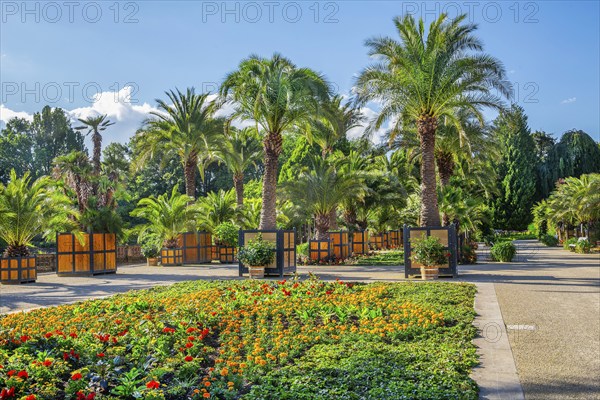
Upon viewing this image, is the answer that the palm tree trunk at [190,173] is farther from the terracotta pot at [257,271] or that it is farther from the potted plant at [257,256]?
the terracotta pot at [257,271]

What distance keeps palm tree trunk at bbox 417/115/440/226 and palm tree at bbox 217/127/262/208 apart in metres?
14.7

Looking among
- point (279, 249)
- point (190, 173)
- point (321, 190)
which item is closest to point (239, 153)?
point (190, 173)

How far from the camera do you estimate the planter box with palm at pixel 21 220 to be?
19.7m

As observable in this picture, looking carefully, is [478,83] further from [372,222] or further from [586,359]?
[372,222]

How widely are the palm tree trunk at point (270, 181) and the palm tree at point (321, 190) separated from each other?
6493 millimetres

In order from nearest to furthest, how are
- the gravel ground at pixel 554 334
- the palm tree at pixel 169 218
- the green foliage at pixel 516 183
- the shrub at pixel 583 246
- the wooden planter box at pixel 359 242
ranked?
the gravel ground at pixel 554 334 < the palm tree at pixel 169 218 < the shrub at pixel 583 246 < the wooden planter box at pixel 359 242 < the green foliage at pixel 516 183

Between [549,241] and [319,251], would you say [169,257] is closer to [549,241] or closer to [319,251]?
[319,251]

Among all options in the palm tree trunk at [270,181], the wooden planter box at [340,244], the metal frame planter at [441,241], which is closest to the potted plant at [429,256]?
the metal frame planter at [441,241]

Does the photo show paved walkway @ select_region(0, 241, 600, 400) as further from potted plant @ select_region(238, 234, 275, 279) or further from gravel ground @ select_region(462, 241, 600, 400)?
potted plant @ select_region(238, 234, 275, 279)

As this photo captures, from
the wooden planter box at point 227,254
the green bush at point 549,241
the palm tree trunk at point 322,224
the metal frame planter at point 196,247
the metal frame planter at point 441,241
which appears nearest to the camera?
the metal frame planter at point 441,241

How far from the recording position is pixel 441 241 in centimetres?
1917

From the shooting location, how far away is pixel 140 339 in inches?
274

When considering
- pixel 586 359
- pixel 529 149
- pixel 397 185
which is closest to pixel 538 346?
pixel 586 359

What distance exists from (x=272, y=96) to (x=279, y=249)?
6298 millimetres
